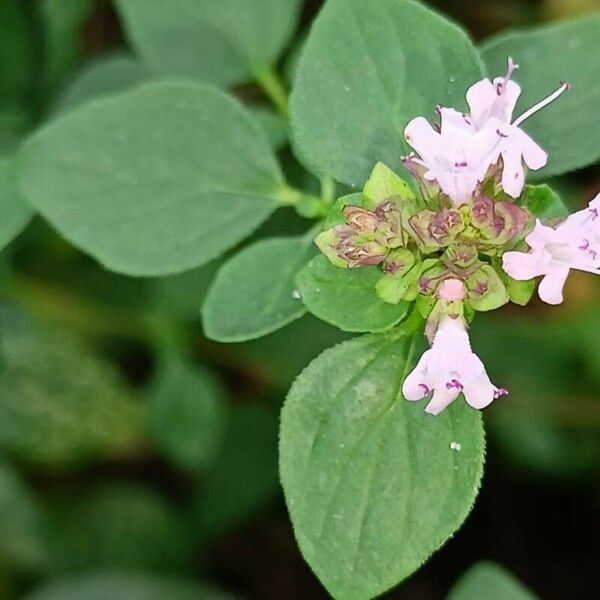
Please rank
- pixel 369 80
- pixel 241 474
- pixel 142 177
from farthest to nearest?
pixel 241 474
pixel 142 177
pixel 369 80

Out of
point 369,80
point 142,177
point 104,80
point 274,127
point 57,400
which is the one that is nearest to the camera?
point 369,80

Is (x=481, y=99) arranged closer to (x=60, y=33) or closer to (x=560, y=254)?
(x=560, y=254)

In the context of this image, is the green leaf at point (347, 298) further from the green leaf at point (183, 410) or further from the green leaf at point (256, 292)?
the green leaf at point (183, 410)

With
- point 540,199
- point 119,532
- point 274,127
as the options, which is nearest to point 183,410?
point 119,532

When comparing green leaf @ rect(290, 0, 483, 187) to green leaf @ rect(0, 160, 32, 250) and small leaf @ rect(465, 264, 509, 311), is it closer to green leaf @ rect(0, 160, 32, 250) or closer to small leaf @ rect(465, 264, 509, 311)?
small leaf @ rect(465, 264, 509, 311)

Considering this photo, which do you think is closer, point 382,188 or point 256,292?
point 382,188

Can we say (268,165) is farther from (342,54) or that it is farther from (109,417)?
(109,417)

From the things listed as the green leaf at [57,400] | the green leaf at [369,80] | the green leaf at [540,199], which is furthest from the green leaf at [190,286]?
the green leaf at [540,199]

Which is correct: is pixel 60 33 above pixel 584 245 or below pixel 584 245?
below

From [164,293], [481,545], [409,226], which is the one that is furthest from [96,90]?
[481,545]
